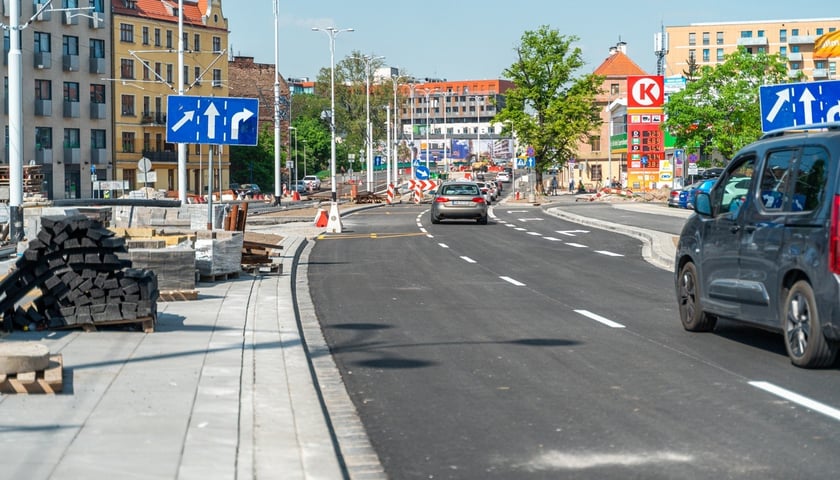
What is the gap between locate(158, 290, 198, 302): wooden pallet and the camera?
14.0 meters

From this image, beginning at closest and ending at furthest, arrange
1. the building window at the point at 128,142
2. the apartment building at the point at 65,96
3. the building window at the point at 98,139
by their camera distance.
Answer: the apartment building at the point at 65,96 → the building window at the point at 98,139 → the building window at the point at 128,142

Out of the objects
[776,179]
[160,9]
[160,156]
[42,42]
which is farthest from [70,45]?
[776,179]

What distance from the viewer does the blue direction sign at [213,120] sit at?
1956cm

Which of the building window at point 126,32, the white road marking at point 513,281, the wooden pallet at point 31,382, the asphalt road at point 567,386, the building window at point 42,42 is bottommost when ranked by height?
the white road marking at point 513,281

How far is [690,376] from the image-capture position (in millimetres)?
8781

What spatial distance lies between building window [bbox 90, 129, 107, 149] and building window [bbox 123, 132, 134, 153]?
293 cm

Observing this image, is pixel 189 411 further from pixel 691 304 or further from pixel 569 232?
pixel 569 232

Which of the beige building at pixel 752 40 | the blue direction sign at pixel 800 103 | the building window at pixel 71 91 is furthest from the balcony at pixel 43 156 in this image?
the beige building at pixel 752 40

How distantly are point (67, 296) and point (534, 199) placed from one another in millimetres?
66581

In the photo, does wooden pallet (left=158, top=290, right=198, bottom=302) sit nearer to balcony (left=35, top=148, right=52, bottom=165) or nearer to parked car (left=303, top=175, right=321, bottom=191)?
balcony (left=35, top=148, right=52, bottom=165)

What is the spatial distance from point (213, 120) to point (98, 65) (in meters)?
73.4

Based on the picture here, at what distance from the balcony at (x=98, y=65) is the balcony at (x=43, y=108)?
590 centimetres

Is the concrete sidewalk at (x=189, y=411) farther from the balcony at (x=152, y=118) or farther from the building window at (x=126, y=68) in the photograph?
the balcony at (x=152, y=118)

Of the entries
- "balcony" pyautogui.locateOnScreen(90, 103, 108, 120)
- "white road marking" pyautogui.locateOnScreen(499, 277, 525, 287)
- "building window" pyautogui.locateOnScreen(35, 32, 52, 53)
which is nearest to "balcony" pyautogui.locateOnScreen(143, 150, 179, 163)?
"balcony" pyautogui.locateOnScreen(90, 103, 108, 120)
